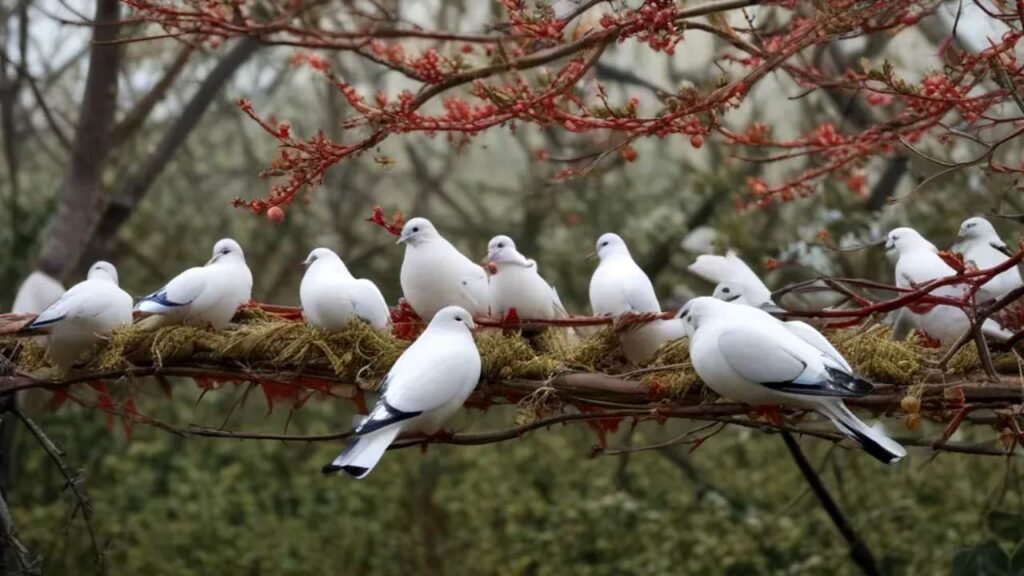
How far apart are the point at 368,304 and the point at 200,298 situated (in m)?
0.41

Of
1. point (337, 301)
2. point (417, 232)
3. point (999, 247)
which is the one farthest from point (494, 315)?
point (999, 247)

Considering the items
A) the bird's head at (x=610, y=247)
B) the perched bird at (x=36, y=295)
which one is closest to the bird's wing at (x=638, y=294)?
the bird's head at (x=610, y=247)

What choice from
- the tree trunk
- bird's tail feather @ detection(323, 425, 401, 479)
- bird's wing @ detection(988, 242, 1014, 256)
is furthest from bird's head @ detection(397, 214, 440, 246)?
the tree trunk

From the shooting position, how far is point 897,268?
3162 millimetres

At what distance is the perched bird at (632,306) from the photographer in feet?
9.50

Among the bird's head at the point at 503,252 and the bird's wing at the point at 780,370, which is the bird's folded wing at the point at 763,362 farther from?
the bird's head at the point at 503,252

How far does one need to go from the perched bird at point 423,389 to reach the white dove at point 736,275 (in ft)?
2.50

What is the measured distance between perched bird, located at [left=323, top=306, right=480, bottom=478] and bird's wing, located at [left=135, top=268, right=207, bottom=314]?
59cm

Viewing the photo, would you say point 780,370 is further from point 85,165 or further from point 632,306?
point 85,165

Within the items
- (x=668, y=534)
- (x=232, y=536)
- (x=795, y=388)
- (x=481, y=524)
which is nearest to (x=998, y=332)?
(x=795, y=388)

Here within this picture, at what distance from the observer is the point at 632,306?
9.52ft

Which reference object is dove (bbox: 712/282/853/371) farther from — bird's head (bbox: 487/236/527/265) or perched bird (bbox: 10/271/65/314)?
perched bird (bbox: 10/271/65/314)

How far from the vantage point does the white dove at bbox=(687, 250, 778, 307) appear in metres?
3.06

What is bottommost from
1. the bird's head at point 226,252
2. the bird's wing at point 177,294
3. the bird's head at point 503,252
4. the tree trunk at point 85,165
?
the bird's wing at point 177,294
